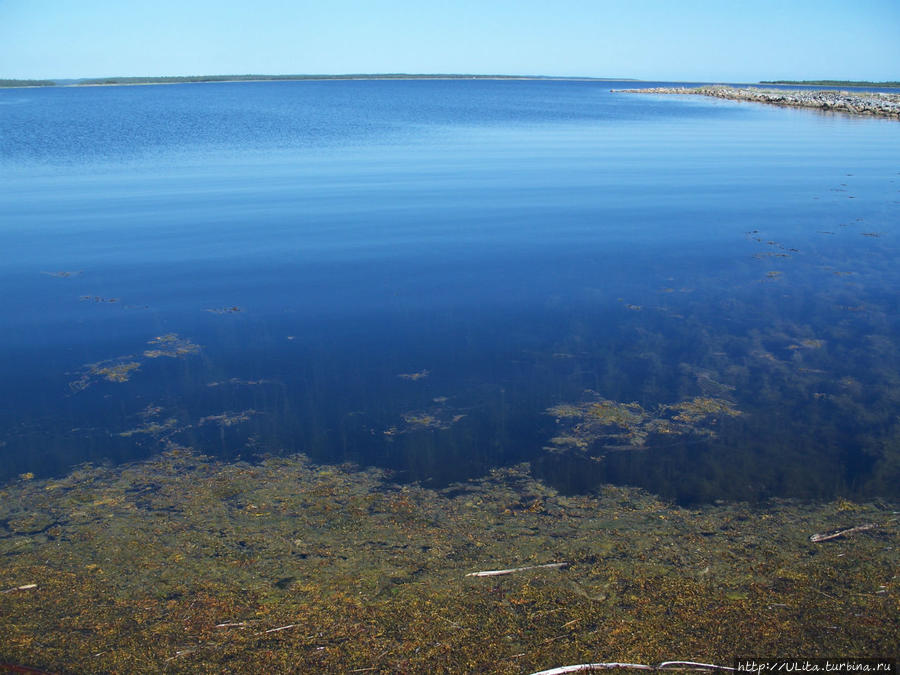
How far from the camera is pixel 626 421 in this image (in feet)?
18.8

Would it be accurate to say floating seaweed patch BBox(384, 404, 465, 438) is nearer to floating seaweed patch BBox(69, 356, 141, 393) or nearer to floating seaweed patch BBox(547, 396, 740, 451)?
floating seaweed patch BBox(547, 396, 740, 451)

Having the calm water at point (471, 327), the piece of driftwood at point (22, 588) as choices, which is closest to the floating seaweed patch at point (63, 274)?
the calm water at point (471, 327)

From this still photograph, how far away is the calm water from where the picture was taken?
539cm

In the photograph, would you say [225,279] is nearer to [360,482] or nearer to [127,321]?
[127,321]

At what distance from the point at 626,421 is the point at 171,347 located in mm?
4620

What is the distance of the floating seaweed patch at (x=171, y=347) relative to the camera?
7133mm

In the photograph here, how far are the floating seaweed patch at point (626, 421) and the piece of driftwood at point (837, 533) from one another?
133 centimetres

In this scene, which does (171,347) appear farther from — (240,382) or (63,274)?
(63,274)

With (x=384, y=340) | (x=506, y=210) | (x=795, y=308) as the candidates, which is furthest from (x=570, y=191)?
(x=384, y=340)

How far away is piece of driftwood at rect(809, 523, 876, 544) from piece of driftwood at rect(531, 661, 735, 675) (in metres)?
1.38

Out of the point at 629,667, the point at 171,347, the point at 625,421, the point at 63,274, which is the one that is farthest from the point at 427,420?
the point at 63,274

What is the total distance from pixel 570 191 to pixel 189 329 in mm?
10621

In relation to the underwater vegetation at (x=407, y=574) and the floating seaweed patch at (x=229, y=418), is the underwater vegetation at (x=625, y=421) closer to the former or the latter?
the underwater vegetation at (x=407, y=574)

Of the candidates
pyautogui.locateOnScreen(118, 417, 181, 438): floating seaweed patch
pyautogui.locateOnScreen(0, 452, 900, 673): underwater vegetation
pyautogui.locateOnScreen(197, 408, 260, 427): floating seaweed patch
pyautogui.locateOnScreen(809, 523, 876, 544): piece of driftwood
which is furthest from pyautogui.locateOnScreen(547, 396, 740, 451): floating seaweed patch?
pyautogui.locateOnScreen(118, 417, 181, 438): floating seaweed patch
